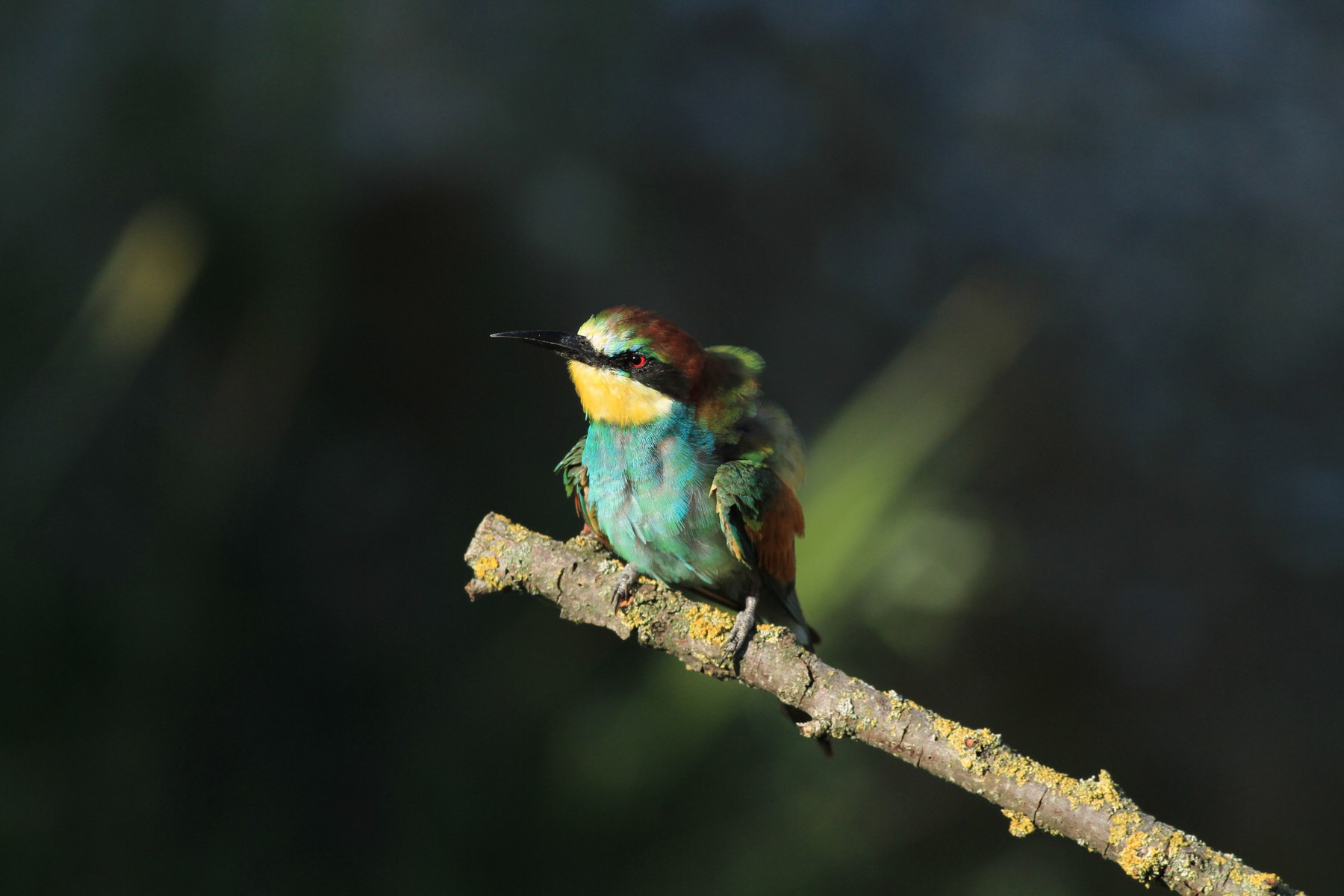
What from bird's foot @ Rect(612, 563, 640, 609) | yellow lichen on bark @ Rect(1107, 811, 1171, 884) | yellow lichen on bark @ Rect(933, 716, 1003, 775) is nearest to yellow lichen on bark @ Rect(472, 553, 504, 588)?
bird's foot @ Rect(612, 563, 640, 609)

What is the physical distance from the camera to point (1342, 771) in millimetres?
3783

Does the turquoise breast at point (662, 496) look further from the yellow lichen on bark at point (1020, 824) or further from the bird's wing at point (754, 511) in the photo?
the yellow lichen on bark at point (1020, 824)

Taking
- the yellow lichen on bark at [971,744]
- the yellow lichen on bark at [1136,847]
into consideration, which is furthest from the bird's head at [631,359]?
the yellow lichen on bark at [1136,847]

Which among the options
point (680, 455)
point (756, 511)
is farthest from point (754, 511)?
point (680, 455)

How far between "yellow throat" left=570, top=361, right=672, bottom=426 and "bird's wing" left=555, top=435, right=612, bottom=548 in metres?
0.13

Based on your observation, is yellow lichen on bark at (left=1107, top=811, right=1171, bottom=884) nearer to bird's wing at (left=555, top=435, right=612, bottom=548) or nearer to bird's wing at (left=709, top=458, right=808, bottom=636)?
bird's wing at (left=709, top=458, right=808, bottom=636)

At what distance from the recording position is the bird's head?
1.37 m

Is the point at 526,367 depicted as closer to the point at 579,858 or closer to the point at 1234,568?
the point at 579,858

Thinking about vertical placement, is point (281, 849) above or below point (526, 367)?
below

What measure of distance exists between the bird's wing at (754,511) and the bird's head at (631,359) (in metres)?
0.12

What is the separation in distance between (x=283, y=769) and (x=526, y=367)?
1.39 meters

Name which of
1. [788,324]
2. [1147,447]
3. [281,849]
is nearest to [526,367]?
[788,324]

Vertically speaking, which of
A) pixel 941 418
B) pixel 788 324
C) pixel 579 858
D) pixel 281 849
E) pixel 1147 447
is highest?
pixel 1147 447

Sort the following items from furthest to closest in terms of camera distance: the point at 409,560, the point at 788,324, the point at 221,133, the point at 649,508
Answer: the point at 788,324 < the point at 409,560 < the point at 221,133 < the point at 649,508
